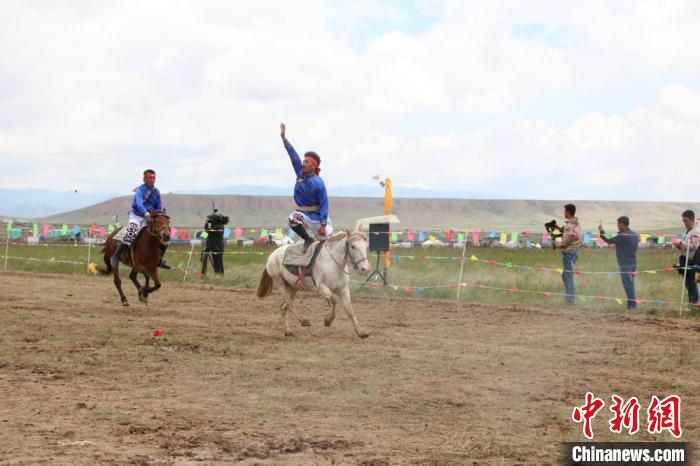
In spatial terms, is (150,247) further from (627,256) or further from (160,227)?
→ (627,256)

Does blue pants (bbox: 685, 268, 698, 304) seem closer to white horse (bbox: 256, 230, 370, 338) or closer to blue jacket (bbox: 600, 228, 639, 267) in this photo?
blue jacket (bbox: 600, 228, 639, 267)

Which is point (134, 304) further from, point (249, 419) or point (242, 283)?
point (249, 419)

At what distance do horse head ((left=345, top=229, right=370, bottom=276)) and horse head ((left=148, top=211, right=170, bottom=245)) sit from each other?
160 inches

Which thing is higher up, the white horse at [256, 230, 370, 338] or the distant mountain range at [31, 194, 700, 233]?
the distant mountain range at [31, 194, 700, 233]

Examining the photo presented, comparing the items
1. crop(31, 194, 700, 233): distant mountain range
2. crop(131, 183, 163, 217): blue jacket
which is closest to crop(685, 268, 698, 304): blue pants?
crop(131, 183, 163, 217): blue jacket

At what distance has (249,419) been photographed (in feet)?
22.4

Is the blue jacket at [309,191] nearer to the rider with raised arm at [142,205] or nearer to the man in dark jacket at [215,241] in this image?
the rider with raised arm at [142,205]

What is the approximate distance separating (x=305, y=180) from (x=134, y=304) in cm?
543

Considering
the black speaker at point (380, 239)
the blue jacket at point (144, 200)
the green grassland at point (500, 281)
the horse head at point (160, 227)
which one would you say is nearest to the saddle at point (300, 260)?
the horse head at point (160, 227)

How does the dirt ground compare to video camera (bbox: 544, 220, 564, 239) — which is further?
video camera (bbox: 544, 220, 564, 239)

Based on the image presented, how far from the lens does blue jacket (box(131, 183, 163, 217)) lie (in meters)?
14.5

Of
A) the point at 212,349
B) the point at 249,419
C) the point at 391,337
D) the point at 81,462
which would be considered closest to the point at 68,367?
the point at 212,349

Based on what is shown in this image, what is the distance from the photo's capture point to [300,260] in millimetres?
11875

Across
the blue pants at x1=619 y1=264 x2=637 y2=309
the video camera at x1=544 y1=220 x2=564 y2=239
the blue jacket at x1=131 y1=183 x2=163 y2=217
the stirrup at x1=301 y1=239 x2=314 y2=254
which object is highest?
the blue jacket at x1=131 y1=183 x2=163 y2=217
